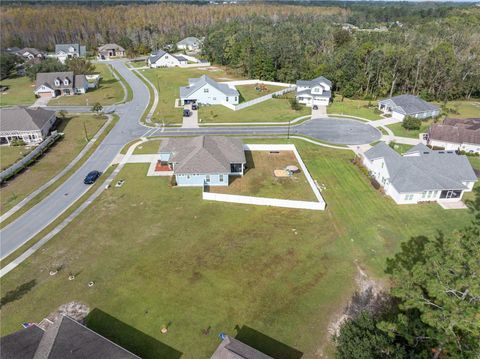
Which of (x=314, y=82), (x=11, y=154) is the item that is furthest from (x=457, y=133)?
(x=11, y=154)

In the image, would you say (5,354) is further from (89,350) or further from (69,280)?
(69,280)

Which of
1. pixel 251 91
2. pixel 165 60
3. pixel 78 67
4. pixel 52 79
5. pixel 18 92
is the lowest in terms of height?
pixel 18 92

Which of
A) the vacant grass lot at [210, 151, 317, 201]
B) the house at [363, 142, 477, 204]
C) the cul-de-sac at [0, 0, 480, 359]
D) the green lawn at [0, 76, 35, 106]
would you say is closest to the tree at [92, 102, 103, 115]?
the cul-de-sac at [0, 0, 480, 359]

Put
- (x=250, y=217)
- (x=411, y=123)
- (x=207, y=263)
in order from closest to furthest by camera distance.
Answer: (x=207, y=263) → (x=250, y=217) → (x=411, y=123)

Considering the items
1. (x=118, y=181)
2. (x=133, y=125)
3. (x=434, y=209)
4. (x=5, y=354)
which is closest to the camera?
(x=5, y=354)

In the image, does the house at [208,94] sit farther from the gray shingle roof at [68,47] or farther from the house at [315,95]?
the gray shingle roof at [68,47]

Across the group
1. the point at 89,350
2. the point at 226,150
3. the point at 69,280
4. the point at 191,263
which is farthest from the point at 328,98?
the point at 89,350

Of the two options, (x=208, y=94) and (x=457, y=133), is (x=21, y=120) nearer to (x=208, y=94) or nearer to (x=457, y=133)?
(x=208, y=94)
